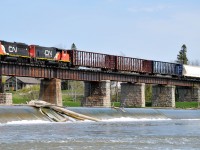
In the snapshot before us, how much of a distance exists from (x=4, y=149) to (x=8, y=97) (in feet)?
121

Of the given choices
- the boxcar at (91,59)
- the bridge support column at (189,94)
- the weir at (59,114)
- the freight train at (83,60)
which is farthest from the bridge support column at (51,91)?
the bridge support column at (189,94)

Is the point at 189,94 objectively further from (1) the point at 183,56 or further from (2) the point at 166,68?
(1) the point at 183,56

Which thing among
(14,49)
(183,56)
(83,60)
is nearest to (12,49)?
(14,49)

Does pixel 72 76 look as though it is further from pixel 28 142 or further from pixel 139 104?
pixel 28 142

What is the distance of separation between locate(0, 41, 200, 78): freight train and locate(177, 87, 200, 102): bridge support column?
319 cm

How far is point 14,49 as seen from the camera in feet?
199

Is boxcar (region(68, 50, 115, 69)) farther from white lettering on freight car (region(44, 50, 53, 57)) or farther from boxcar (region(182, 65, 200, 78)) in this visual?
boxcar (region(182, 65, 200, 78))

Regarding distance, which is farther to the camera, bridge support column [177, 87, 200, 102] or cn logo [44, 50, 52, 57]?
bridge support column [177, 87, 200, 102]

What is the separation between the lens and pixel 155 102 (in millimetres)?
94625

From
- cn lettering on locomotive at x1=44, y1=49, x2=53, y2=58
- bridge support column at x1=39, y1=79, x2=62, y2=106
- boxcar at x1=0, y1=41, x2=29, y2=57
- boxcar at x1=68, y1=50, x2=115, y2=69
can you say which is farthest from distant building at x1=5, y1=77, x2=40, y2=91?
boxcar at x1=0, y1=41, x2=29, y2=57

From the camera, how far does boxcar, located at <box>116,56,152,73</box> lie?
81.2m

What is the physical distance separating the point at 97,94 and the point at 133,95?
972 centimetres

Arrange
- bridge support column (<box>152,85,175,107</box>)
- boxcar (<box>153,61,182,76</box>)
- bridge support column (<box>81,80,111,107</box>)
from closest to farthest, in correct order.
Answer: bridge support column (<box>81,80,111,107</box>) → boxcar (<box>153,61,182,76</box>) → bridge support column (<box>152,85,175,107</box>)

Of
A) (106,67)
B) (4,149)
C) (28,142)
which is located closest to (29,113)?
(28,142)
